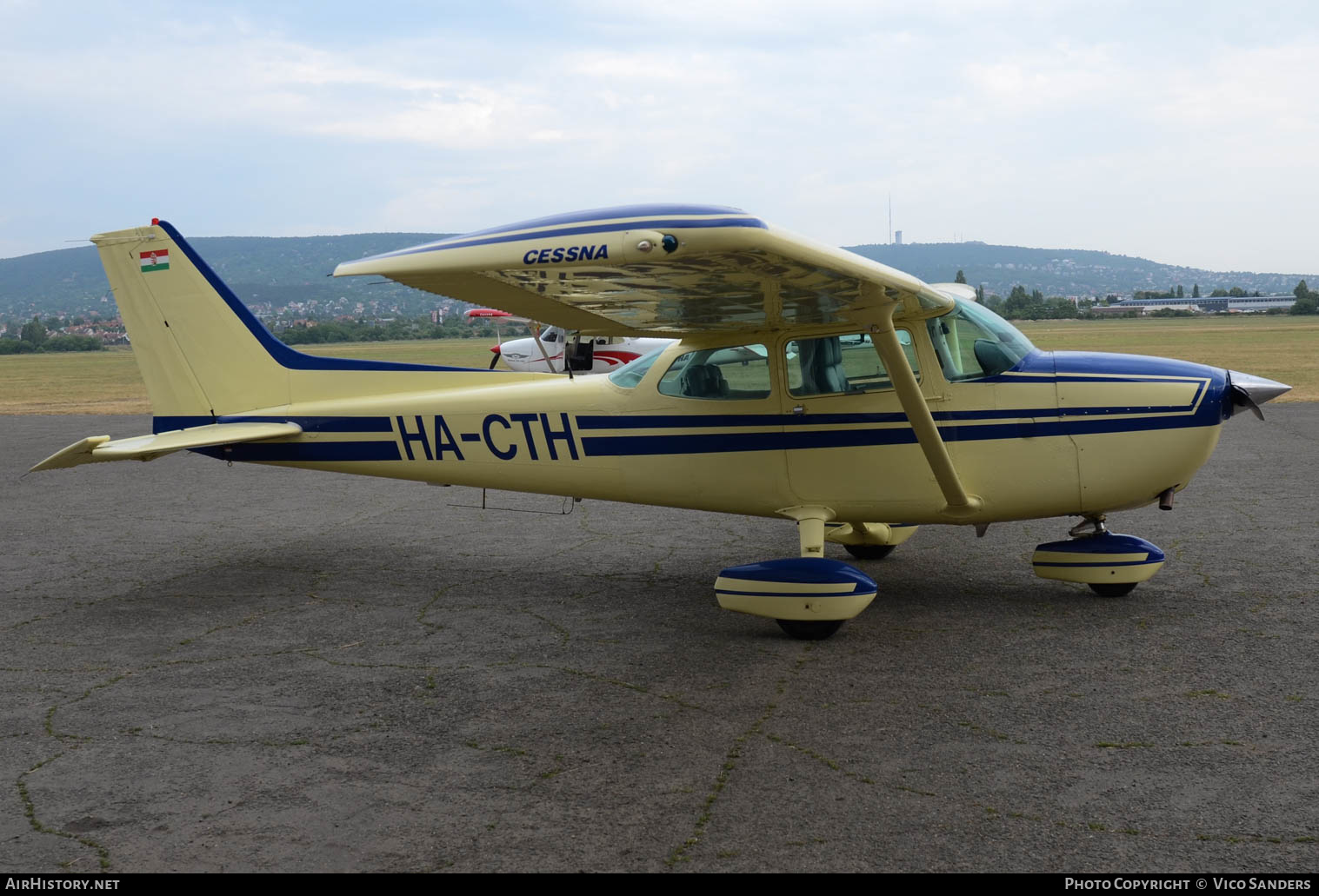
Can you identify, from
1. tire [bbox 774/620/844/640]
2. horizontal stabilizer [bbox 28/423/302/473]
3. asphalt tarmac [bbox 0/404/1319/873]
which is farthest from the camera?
horizontal stabilizer [bbox 28/423/302/473]

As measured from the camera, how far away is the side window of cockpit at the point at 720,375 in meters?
7.07

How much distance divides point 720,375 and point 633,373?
0.72 metres

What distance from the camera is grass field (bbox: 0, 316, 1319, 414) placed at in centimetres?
2709

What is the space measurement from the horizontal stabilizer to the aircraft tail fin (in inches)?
11.0

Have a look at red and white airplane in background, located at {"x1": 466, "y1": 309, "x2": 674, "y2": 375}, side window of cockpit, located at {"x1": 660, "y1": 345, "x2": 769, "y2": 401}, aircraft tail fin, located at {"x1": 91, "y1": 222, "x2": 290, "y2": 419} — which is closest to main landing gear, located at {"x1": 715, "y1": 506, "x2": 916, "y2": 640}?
side window of cockpit, located at {"x1": 660, "y1": 345, "x2": 769, "y2": 401}

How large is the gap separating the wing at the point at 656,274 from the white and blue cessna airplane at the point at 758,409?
3 cm

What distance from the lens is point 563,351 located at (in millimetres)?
24578

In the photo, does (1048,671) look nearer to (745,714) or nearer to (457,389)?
(745,714)

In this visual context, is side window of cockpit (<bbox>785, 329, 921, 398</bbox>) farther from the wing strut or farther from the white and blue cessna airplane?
the wing strut

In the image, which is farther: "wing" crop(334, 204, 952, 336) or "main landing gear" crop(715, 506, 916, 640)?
"main landing gear" crop(715, 506, 916, 640)

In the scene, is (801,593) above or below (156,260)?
below

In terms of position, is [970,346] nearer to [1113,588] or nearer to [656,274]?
[1113,588]

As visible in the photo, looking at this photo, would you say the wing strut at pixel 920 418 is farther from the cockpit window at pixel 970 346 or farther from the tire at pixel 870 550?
the tire at pixel 870 550

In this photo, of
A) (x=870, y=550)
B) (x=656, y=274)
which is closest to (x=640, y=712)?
(x=656, y=274)
